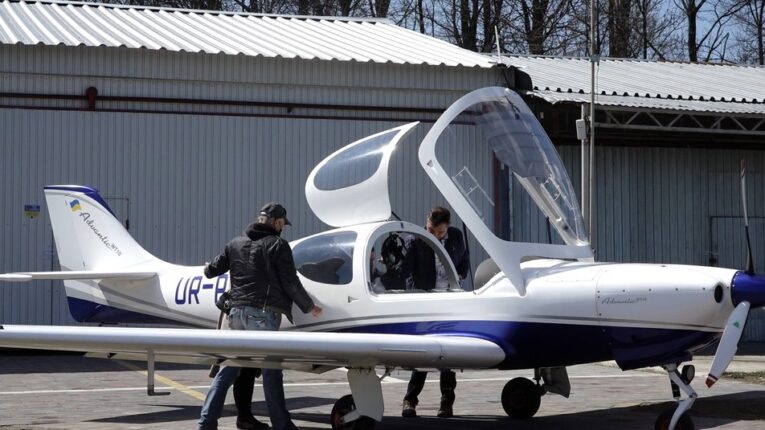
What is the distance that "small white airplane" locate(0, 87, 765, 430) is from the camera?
831 cm

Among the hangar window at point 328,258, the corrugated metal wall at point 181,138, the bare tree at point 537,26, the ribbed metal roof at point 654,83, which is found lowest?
the hangar window at point 328,258

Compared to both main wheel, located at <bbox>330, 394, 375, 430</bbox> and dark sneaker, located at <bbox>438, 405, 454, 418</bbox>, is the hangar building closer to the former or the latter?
dark sneaker, located at <bbox>438, 405, 454, 418</bbox>

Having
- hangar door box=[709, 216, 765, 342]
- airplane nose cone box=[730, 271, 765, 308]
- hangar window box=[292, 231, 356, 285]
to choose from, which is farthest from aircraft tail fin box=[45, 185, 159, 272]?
hangar door box=[709, 216, 765, 342]

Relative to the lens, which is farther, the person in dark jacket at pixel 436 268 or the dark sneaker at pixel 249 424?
the person in dark jacket at pixel 436 268

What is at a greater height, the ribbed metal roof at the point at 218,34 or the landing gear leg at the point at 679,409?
the ribbed metal roof at the point at 218,34

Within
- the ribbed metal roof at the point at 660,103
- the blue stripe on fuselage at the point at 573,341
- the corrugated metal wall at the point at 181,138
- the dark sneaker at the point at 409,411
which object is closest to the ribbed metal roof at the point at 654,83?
the ribbed metal roof at the point at 660,103

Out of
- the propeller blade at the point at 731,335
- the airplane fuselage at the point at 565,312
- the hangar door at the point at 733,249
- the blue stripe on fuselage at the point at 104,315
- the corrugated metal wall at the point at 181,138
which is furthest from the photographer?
the hangar door at the point at 733,249

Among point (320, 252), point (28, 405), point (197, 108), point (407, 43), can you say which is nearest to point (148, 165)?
point (197, 108)

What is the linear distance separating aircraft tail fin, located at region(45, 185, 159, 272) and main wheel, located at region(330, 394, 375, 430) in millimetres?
3307

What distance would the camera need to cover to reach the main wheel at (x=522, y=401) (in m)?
10.2

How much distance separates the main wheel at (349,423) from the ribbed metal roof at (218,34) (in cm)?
980

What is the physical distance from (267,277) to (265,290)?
10 centimetres

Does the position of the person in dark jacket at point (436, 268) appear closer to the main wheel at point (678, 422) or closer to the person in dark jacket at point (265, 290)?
the person in dark jacket at point (265, 290)

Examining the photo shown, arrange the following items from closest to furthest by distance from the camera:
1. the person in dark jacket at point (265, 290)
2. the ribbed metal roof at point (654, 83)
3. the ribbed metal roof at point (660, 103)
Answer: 1. the person in dark jacket at point (265, 290)
2. the ribbed metal roof at point (660, 103)
3. the ribbed metal roof at point (654, 83)
